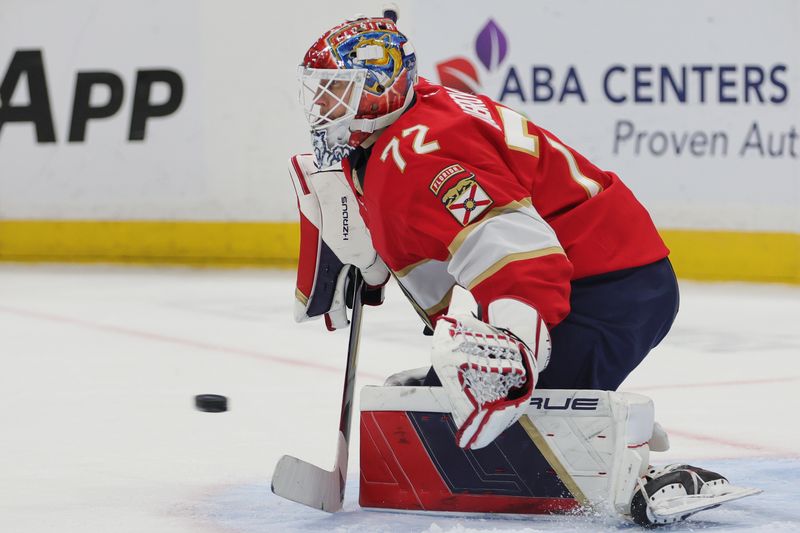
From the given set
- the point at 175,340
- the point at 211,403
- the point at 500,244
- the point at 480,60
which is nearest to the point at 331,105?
the point at 500,244

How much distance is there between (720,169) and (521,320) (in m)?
4.09

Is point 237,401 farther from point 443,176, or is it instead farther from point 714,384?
point 443,176

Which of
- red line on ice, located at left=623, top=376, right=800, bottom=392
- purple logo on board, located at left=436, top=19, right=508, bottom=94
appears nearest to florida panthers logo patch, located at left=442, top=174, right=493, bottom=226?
red line on ice, located at left=623, top=376, right=800, bottom=392

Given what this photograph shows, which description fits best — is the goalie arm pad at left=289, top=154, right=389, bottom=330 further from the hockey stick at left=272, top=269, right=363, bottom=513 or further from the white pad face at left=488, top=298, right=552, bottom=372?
the white pad face at left=488, top=298, right=552, bottom=372

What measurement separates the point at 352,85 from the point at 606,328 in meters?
0.54

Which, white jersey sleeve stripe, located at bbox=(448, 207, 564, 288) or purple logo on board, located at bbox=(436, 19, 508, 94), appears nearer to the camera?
white jersey sleeve stripe, located at bbox=(448, 207, 564, 288)

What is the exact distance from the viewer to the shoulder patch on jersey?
194 cm

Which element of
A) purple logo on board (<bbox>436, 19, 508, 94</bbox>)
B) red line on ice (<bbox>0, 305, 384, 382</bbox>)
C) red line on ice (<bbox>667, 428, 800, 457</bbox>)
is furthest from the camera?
purple logo on board (<bbox>436, 19, 508, 94</bbox>)

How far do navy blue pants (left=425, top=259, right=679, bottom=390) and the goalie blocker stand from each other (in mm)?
90

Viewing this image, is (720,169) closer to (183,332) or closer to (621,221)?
(183,332)

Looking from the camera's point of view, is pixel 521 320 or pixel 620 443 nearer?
pixel 521 320

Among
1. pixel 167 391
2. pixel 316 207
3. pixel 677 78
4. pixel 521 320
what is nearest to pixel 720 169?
pixel 677 78

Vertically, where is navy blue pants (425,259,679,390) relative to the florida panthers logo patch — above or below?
below

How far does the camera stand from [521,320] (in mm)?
1868
